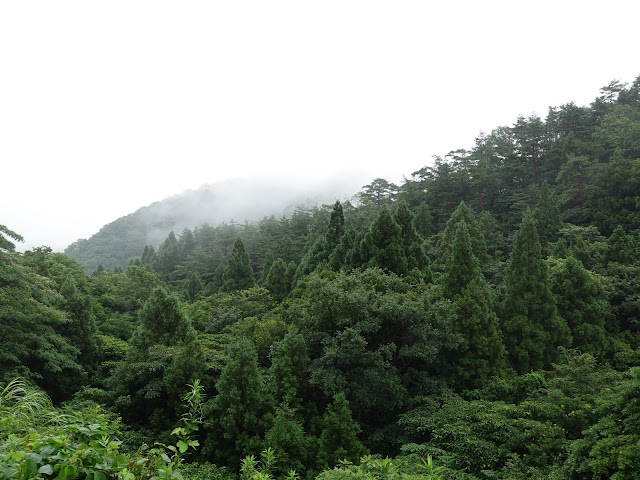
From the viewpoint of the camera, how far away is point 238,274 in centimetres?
2598

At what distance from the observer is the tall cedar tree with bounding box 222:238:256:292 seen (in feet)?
83.0

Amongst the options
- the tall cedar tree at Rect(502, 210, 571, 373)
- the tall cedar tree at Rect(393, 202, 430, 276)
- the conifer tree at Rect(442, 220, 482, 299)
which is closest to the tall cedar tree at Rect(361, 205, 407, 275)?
the tall cedar tree at Rect(393, 202, 430, 276)

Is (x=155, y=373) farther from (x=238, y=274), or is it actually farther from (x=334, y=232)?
(x=238, y=274)

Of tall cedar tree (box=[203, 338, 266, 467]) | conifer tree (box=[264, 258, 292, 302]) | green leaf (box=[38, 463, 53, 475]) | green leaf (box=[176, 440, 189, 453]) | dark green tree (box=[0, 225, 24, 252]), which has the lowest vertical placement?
tall cedar tree (box=[203, 338, 266, 467])

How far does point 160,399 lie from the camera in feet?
39.7

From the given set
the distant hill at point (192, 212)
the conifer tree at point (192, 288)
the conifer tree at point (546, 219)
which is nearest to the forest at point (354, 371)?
the conifer tree at point (546, 219)

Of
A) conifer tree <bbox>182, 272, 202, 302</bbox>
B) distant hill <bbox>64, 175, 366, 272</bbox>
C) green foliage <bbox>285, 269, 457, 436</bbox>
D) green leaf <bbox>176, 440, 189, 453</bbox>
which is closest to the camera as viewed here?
green leaf <bbox>176, 440, 189, 453</bbox>

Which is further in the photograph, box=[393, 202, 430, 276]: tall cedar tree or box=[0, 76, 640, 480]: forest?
box=[393, 202, 430, 276]: tall cedar tree

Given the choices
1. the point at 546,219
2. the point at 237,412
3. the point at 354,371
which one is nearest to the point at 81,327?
the point at 237,412

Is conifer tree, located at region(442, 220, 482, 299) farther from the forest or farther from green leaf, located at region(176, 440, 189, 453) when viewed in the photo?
green leaf, located at region(176, 440, 189, 453)

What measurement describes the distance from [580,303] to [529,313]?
2464mm

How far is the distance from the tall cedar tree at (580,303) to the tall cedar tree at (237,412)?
520 inches

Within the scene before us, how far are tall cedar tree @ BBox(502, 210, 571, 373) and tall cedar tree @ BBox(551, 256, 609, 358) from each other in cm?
75

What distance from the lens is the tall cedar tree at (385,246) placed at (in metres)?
15.8
